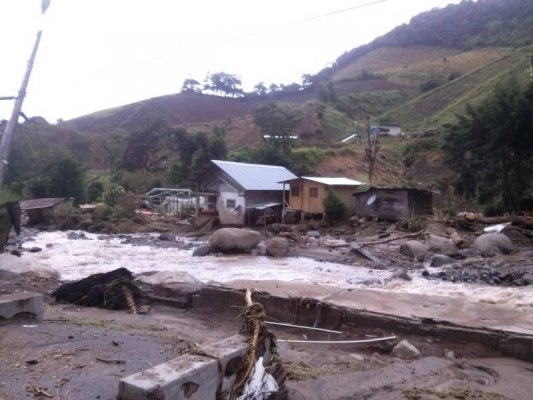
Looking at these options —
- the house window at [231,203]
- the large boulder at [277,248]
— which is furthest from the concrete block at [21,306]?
the house window at [231,203]

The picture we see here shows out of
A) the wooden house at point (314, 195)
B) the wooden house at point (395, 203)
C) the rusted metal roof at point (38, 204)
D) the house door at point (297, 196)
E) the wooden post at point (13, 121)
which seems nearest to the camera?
the wooden post at point (13, 121)

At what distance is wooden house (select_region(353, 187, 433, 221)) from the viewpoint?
26.6m

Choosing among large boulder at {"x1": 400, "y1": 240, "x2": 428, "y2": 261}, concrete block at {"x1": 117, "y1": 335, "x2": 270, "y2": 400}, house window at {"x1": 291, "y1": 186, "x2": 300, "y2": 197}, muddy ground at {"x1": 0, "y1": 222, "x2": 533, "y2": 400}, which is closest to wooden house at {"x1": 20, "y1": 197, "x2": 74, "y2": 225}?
house window at {"x1": 291, "y1": 186, "x2": 300, "y2": 197}

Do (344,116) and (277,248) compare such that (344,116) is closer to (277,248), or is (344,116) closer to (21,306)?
(277,248)

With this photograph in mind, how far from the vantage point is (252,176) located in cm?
3334

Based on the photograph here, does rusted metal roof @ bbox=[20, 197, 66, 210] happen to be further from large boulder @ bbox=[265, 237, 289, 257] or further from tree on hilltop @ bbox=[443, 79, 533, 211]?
tree on hilltop @ bbox=[443, 79, 533, 211]

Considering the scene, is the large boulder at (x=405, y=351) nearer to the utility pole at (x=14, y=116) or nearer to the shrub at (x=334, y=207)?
the utility pole at (x=14, y=116)

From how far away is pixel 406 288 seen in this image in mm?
13695

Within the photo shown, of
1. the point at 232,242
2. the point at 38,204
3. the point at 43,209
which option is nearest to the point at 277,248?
the point at 232,242

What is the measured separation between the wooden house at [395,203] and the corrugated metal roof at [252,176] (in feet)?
22.9

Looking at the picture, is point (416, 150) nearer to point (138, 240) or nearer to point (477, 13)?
point (138, 240)

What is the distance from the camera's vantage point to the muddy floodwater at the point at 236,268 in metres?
13.0

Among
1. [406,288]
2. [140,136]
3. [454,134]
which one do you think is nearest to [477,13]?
[140,136]

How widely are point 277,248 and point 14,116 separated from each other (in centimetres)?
1497
